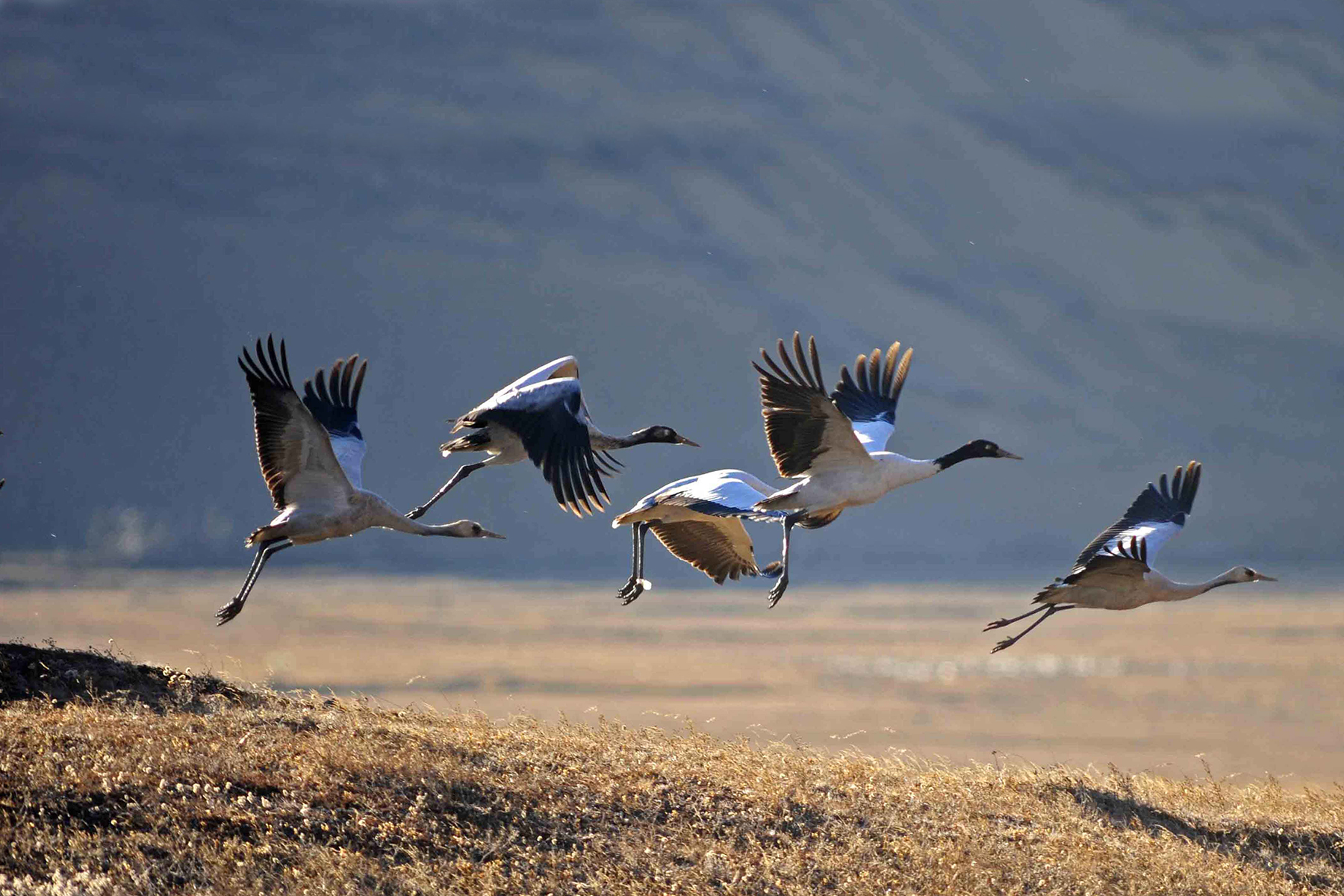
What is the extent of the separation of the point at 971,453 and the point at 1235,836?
3.78 meters

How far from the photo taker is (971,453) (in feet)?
39.2

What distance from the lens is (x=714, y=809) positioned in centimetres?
883

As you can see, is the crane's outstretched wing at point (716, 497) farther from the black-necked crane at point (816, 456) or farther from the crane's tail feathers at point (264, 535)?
the crane's tail feathers at point (264, 535)

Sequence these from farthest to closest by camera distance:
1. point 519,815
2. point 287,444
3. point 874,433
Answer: point 874,433, point 287,444, point 519,815

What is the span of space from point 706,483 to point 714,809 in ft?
10.7

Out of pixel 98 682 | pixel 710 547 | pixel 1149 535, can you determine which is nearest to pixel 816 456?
pixel 710 547

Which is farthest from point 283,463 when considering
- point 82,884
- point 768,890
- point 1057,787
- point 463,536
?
point 1057,787

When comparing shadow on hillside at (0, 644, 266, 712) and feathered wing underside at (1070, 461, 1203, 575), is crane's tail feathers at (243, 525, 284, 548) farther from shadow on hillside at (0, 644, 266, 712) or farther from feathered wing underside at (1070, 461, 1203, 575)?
feathered wing underside at (1070, 461, 1203, 575)

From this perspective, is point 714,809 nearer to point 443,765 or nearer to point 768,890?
point 768,890

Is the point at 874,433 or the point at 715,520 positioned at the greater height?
the point at 874,433

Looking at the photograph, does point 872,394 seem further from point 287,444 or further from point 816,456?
point 287,444

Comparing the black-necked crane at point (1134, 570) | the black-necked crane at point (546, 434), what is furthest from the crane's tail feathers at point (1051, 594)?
the black-necked crane at point (546, 434)

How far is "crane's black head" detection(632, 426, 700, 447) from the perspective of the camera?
12062 millimetres

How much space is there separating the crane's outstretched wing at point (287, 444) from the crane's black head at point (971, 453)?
16.7 feet
